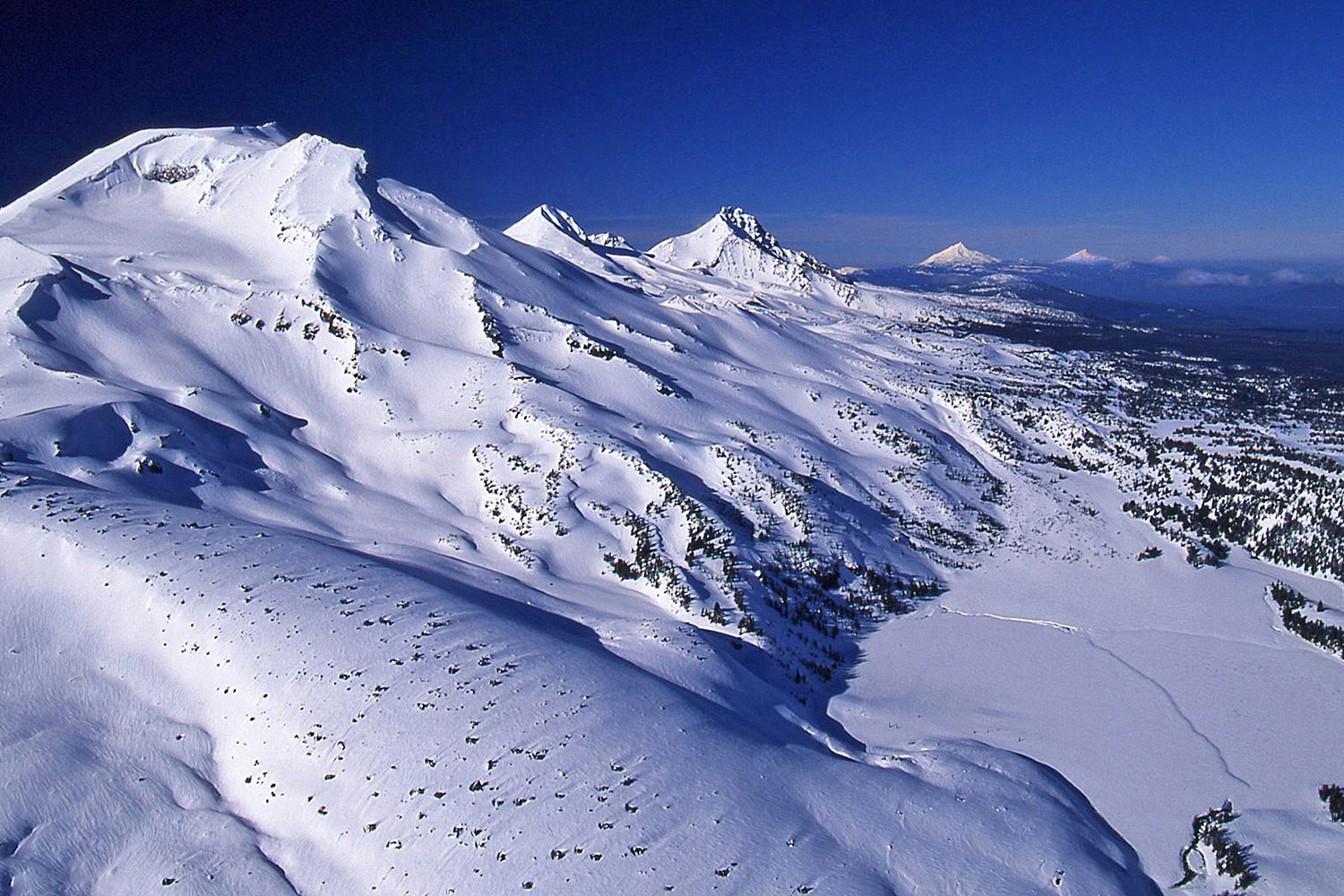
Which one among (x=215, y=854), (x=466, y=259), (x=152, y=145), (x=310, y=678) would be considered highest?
(x=152, y=145)

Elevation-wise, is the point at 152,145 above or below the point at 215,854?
above

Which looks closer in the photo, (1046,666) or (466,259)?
(1046,666)

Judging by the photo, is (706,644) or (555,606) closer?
(706,644)

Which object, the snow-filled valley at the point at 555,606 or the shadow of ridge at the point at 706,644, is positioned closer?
the snow-filled valley at the point at 555,606

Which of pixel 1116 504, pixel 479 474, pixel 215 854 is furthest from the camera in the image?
pixel 1116 504

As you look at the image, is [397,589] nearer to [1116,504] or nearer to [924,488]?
[924,488]

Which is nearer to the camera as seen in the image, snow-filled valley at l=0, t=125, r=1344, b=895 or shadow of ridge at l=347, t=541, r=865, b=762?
snow-filled valley at l=0, t=125, r=1344, b=895

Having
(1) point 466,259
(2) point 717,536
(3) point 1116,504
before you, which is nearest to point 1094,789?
(2) point 717,536

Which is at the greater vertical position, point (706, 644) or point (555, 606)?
Result: point (555, 606)
